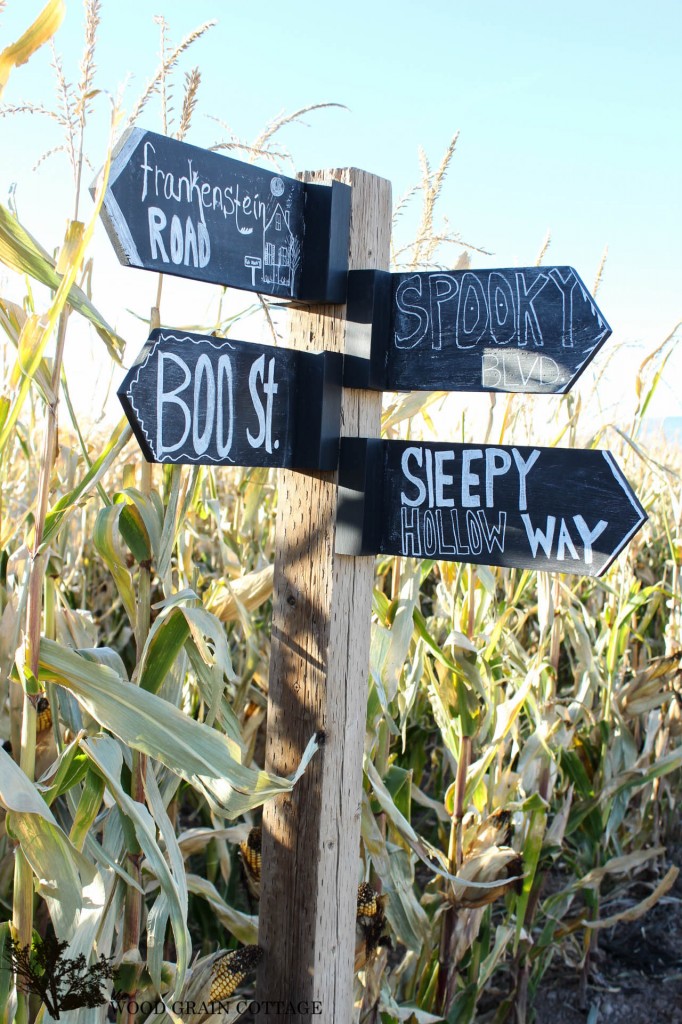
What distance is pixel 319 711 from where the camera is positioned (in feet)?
4.34

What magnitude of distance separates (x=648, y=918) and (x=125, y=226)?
231 centimetres

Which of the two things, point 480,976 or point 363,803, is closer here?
point 363,803

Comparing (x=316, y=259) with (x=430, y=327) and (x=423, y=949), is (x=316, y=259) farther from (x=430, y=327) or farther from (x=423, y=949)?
(x=423, y=949)

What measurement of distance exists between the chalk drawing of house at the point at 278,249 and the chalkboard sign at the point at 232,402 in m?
0.11

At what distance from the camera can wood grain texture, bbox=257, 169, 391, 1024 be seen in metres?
1.33

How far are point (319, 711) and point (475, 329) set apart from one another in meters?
0.58

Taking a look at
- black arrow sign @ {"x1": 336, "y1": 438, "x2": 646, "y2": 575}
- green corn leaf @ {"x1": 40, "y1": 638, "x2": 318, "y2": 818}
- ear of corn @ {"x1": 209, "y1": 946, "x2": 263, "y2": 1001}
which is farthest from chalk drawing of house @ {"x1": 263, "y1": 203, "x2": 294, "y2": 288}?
ear of corn @ {"x1": 209, "y1": 946, "x2": 263, "y2": 1001}

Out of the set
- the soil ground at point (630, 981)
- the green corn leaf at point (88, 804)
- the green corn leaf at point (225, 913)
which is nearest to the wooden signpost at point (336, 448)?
the green corn leaf at point (225, 913)

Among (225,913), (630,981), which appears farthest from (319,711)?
(630,981)

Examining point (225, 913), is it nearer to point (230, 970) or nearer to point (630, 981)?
point (230, 970)

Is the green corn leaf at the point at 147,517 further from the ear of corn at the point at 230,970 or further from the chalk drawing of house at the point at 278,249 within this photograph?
the ear of corn at the point at 230,970

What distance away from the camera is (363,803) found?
1.56 m

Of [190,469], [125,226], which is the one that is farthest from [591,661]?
[125,226]

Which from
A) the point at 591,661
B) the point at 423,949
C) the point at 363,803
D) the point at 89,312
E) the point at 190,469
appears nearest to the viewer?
the point at 89,312
